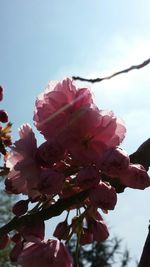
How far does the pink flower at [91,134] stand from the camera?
94 centimetres

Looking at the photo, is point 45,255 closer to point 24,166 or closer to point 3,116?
point 24,166

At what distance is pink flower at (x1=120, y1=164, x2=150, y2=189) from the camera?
2.97ft

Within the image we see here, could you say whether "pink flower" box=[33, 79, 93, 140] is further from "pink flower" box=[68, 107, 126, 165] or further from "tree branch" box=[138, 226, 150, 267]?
"tree branch" box=[138, 226, 150, 267]

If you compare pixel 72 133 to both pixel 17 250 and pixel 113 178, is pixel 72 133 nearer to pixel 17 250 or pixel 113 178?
pixel 113 178

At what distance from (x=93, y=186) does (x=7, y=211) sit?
13645 millimetres

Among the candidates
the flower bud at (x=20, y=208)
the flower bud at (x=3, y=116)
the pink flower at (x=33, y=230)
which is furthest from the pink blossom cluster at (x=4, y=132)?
→ the pink flower at (x=33, y=230)

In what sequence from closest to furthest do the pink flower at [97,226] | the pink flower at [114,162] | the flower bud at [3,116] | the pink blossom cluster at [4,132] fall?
the pink flower at [114,162] < the pink flower at [97,226] < the pink blossom cluster at [4,132] < the flower bud at [3,116]

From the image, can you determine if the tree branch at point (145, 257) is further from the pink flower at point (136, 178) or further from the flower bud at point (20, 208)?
the flower bud at point (20, 208)

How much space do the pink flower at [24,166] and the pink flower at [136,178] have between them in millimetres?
161

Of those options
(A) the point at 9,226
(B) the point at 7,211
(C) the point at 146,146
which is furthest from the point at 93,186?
(B) the point at 7,211

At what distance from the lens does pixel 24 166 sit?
3.21 ft

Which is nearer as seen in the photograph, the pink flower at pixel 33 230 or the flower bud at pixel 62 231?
the pink flower at pixel 33 230

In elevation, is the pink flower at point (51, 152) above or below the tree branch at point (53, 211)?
above

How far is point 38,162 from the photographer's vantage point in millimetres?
961
